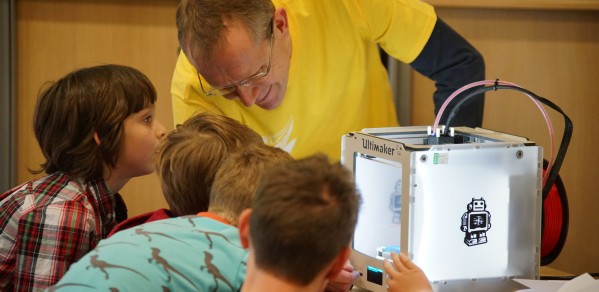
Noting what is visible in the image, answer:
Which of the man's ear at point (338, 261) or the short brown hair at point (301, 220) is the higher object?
the short brown hair at point (301, 220)

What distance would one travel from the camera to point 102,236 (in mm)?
1593

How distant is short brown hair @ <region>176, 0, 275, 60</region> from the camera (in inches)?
61.2

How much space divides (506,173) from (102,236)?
28.5 inches

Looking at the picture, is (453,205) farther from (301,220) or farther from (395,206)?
(301,220)

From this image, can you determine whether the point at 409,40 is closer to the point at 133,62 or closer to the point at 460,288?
the point at 460,288

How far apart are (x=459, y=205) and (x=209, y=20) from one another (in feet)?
1.79

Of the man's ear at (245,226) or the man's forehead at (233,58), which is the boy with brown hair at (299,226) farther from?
the man's forehead at (233,58)

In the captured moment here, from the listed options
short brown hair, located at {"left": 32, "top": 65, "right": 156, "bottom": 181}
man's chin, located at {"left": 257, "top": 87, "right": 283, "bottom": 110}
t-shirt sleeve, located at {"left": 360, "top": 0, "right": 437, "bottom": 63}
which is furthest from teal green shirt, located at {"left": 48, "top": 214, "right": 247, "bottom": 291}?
t-shirt sleeve, located at {"left": 360, "top": 0, "right": 437, "bottom": 63}

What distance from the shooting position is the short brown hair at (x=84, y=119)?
165 cm

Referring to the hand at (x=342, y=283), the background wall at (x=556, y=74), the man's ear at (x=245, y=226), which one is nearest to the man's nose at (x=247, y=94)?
the hand at (x=342, y=283)

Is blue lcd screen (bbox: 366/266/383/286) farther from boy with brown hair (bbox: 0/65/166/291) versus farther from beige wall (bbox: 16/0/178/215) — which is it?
beige wall (bbox: 16/0/178/215)

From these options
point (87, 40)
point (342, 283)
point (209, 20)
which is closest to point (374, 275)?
point (342, 283)

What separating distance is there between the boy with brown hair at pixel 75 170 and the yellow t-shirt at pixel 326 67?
12 centimetres

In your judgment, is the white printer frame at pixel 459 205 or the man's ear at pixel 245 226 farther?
the white printer frame at pixel 459 205
